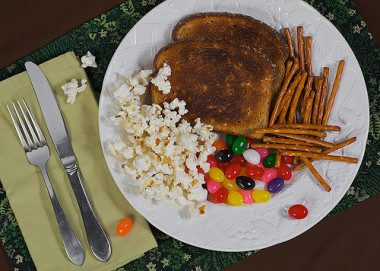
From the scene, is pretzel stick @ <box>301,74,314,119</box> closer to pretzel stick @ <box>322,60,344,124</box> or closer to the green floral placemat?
Result: pretzel stick @ <box>322,60,344,124</box>

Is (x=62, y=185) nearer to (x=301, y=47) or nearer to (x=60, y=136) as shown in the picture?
(x=60, y=136)

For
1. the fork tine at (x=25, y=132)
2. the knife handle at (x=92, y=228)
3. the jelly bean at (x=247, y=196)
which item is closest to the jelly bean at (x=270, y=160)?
the jelly bean at (x=247, y=196)

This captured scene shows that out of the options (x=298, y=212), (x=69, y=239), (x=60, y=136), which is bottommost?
(x=298, y=212)

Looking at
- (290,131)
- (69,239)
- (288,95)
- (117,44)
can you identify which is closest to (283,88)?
(288,95)

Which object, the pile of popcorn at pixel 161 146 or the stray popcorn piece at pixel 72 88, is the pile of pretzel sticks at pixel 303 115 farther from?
the stray popcorn piece at pixel 72 88

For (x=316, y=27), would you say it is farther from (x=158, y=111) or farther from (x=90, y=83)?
(x=90, y=83)
